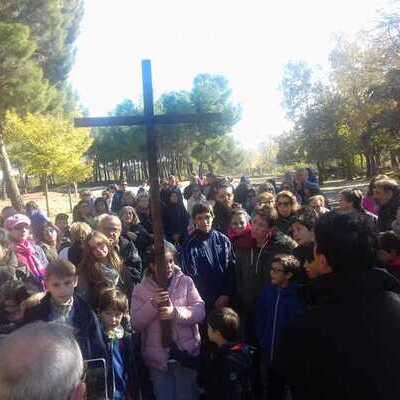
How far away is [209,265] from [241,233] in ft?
2.04

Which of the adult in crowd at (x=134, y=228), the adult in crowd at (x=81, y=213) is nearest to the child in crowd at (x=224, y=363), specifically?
the adult in crowd at (x=134, y=228)

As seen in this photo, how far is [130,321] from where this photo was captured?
3.76 meters

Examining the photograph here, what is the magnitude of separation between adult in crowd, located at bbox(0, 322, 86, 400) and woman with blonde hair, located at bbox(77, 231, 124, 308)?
2365 millimetres

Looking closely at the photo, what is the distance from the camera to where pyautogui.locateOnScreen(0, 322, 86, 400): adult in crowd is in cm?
128

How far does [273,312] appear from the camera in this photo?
367cm

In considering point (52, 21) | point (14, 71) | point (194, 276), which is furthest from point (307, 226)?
point (52, 21)

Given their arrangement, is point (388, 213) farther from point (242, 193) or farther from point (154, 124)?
point (242, 193)

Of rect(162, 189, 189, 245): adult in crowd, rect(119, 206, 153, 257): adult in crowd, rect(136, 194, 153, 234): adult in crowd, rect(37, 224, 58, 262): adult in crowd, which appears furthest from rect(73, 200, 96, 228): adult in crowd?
rect(162, 189, 189, 245): adult in crowd

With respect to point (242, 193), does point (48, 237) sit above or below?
below

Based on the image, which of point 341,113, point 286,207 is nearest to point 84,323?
point 286,207

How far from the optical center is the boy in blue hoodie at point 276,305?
11.8ft

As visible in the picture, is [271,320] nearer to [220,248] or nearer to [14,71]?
[220,248]

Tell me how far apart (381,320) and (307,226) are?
2.91 meters

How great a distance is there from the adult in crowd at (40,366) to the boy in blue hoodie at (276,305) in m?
2.39
